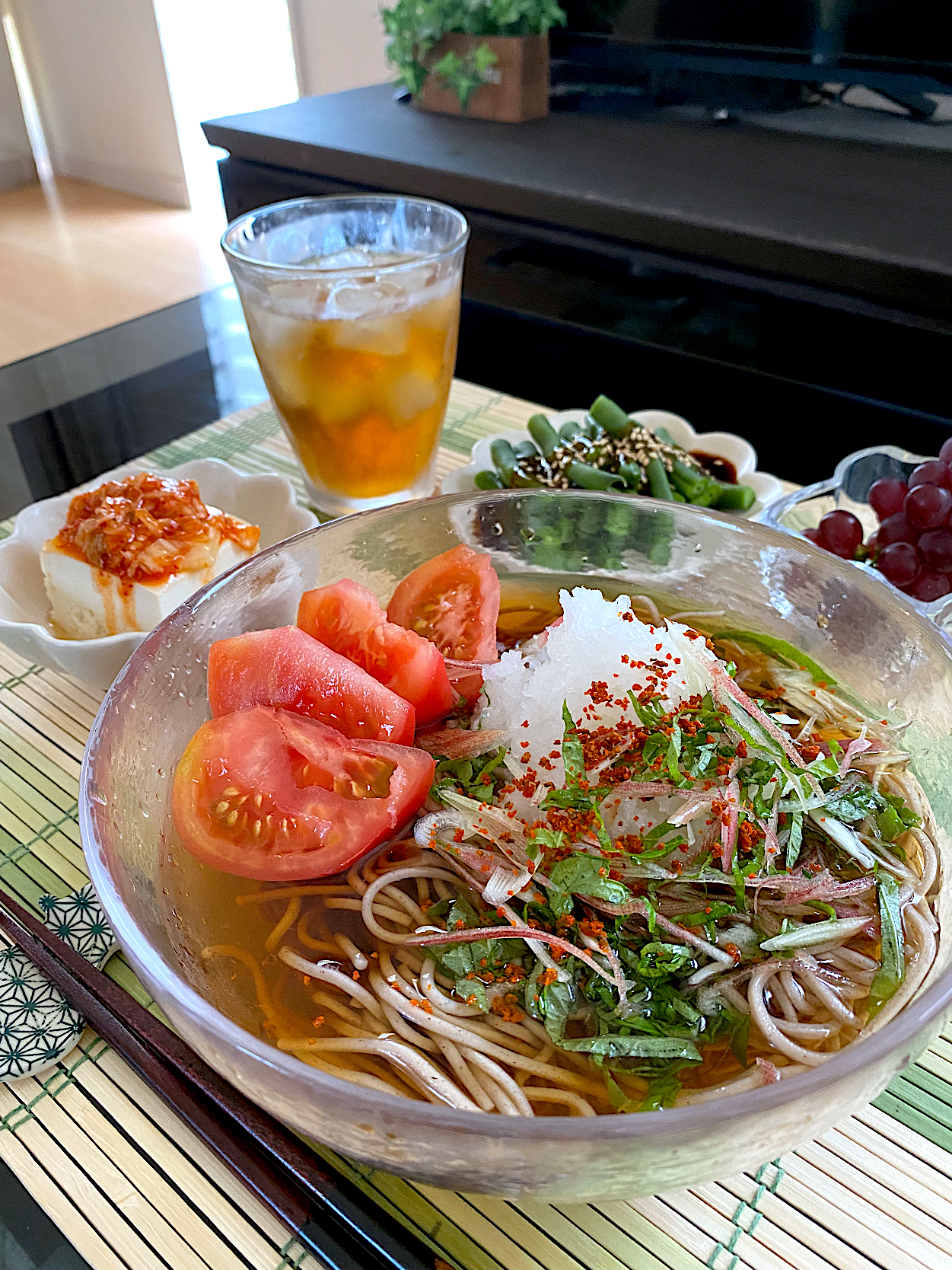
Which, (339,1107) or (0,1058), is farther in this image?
(0,1058)

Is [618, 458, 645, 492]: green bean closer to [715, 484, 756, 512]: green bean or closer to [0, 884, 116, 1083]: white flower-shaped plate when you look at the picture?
[715, 484, 756, 512]: green bean

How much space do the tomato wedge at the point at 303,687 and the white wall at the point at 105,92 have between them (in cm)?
469

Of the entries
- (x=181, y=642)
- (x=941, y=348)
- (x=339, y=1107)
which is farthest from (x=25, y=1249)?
(x=941, y=348)

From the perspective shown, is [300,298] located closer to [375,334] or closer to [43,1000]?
[375,334]

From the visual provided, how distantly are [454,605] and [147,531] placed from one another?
39 cm

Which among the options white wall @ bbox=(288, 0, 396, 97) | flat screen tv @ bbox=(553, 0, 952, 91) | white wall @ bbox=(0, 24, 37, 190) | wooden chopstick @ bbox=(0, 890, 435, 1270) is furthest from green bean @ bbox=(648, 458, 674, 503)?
white wall @ bbox=(0, 24, 37, 190)

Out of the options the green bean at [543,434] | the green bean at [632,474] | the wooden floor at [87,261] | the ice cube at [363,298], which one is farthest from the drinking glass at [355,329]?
the wooden floor at [87,261]

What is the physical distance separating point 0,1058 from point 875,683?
2.43 feet

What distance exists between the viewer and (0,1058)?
733 mm

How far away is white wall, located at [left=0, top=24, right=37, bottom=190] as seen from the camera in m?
5.10

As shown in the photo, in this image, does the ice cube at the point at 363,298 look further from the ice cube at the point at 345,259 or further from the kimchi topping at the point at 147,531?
the kimchi topping at the point at 147,531

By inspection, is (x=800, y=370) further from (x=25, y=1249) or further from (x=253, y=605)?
(x=25, y=1249)

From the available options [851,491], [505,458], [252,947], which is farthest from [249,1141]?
[851,491]

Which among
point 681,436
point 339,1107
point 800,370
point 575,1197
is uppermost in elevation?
point 339,1107
